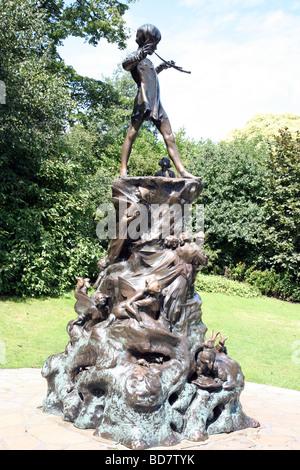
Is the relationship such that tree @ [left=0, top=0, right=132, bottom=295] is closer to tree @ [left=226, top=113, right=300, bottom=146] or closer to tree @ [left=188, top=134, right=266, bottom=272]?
tree @ [left=188, top=134, right=266, bottom=272]

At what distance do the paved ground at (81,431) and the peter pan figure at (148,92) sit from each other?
286 centimetres

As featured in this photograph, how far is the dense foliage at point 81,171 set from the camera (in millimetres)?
11062

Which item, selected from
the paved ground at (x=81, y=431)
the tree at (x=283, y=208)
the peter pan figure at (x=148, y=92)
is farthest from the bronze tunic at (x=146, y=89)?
the tree at (x=283, y=208)

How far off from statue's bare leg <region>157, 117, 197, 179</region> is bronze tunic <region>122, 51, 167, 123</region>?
77 millimetres

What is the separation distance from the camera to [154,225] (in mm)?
5086

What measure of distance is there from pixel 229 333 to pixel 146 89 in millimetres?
7284

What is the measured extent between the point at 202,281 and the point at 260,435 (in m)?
11.5

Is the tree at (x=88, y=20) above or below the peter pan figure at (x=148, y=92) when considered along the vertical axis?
above

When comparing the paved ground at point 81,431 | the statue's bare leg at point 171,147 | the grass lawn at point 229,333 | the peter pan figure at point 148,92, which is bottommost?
the grass lawn at point 229,333

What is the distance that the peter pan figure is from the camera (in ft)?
17.6

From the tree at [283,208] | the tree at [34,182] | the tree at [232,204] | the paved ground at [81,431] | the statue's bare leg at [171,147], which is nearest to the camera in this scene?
the paved ground at [81,431]

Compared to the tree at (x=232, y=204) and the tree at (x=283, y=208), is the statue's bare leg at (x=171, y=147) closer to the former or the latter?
the tree at (x=283, y=208)

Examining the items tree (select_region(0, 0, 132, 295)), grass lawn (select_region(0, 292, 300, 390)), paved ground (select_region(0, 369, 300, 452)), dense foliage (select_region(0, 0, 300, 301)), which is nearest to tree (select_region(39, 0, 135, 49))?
dense foliage (select_region(0, 0, 300, 301))

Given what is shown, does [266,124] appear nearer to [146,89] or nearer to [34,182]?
[34,182]
